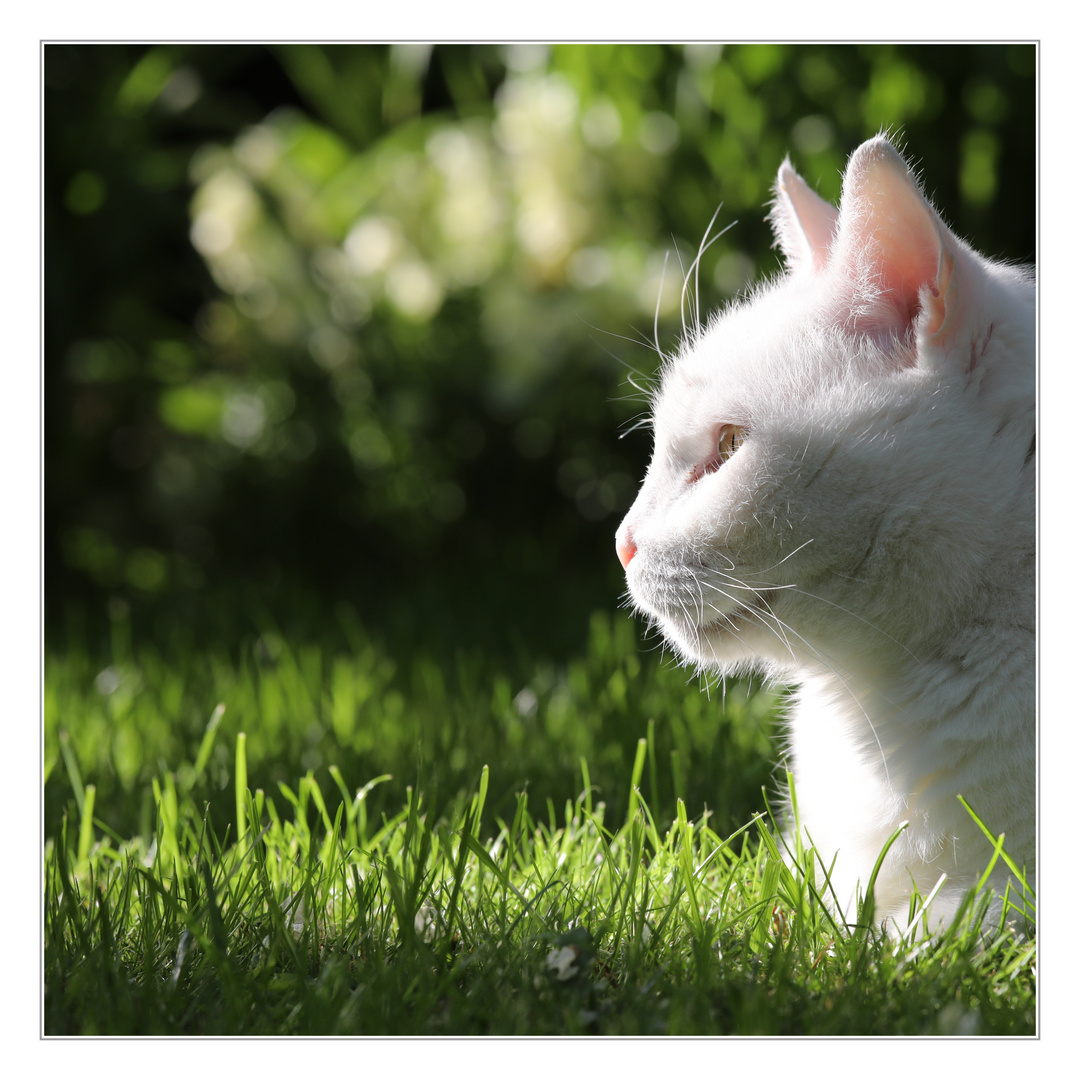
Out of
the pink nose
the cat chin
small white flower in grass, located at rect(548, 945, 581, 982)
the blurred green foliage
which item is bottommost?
small white flower in grass, located at rect(548, 945, 581, 982)

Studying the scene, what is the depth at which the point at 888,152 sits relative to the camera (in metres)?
0.92

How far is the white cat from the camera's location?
0.95 meters

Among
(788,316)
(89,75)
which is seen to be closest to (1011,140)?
(788,316)

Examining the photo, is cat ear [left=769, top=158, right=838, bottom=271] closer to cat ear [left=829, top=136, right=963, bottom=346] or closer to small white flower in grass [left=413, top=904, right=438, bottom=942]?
cat ear [left=829, top=136, right=963, bottom=346]

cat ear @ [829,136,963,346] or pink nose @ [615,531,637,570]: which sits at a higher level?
cat ear @ [829,136,963,346]

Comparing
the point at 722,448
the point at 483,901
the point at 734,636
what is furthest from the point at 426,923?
the point at 722,448

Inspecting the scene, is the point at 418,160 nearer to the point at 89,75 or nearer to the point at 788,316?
the point at 89,75

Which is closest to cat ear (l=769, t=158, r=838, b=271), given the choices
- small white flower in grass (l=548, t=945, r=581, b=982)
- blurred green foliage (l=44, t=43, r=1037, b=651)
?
small white flower in grass (l=548, t=945, r=581, b=982)

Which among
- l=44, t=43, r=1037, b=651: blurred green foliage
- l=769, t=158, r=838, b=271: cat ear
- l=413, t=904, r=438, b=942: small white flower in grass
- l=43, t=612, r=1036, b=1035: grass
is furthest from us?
l=44, t=43, r=1037, b=651: blurred green foliage

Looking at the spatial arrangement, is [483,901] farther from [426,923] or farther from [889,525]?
[889,525]

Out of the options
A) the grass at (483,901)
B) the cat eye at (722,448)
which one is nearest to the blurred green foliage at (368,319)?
the grass at (483,901)

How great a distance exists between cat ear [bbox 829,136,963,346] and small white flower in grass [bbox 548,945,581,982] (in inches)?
25.3

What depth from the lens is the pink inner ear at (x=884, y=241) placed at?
3.03 feet

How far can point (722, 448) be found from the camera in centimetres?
106
